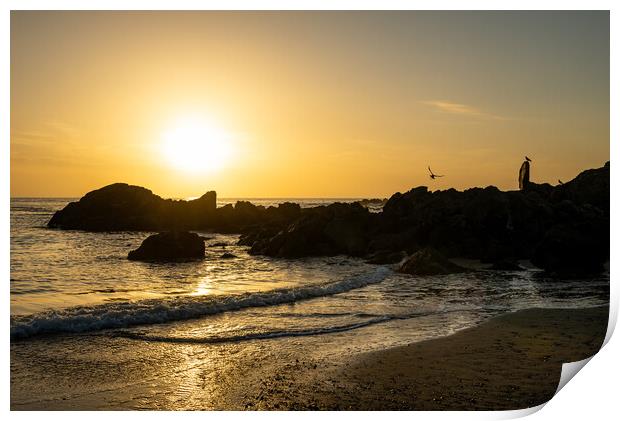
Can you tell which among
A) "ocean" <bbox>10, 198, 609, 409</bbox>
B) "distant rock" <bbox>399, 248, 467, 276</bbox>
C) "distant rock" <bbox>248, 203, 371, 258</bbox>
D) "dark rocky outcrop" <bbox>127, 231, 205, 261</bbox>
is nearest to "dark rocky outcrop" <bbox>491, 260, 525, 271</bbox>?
"ocean" <bbox>10, 198, 609, 409</bbox>

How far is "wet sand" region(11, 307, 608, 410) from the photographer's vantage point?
6.19m

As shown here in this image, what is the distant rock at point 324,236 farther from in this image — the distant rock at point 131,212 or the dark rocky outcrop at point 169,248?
the distant rock at point 131,212

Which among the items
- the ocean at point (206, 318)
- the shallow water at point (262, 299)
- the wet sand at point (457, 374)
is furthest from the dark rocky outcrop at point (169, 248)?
the wet sand at point (457, 374)

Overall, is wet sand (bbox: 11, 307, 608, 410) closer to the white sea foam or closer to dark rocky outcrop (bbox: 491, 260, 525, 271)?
the white sea foam

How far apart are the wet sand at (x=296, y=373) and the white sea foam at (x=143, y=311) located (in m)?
0.43

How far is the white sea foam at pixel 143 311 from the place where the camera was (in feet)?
29.8

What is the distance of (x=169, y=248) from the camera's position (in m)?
21.2

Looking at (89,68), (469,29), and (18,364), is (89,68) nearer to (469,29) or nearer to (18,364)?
(18,364)

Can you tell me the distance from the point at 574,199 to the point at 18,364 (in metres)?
21.0

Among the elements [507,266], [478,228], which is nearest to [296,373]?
[507,266]

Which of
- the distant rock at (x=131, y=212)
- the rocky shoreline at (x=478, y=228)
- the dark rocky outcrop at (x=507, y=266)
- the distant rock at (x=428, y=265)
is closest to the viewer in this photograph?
the distant rock at (x=428, y=265)
